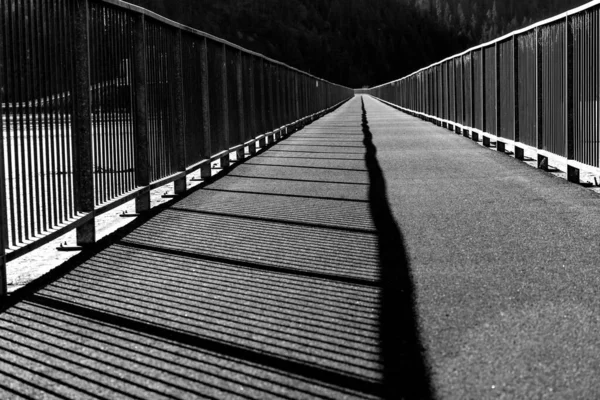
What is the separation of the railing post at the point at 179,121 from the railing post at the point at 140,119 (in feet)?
5.40

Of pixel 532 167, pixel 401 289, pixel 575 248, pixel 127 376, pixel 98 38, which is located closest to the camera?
pixel 127 376

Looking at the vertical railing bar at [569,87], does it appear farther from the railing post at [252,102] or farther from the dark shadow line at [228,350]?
the railing post at [252,102]

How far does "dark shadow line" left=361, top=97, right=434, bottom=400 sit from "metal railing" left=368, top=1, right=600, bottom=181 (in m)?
→ 3.27

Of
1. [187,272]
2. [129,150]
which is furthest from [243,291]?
[129,150]

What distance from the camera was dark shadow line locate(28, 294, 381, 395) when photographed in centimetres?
385

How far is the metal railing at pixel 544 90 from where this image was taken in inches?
405

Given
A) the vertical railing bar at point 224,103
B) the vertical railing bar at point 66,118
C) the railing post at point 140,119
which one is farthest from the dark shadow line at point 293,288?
the vertical railing bar at point 224,103

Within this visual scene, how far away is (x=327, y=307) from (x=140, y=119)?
490 cm

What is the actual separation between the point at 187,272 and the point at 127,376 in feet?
7.65

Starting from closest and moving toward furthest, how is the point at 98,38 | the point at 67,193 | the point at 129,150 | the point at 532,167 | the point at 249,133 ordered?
the point at 67,193
the point at 98,38
the point at 129,150
the point at 532,167
the point at 249,133

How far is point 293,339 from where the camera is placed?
4.56m

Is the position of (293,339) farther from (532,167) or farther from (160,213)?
(532,167)

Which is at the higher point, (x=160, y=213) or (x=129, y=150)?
(x=129, y=150)

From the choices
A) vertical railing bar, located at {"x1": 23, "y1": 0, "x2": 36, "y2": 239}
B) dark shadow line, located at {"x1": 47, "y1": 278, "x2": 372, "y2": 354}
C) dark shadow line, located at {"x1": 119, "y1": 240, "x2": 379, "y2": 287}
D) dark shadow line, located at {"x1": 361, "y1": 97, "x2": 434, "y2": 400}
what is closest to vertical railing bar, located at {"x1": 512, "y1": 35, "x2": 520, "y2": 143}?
dark shadow line, located at {"x1": 361, "y1": 97, "x2": 434, "y2": 400}
